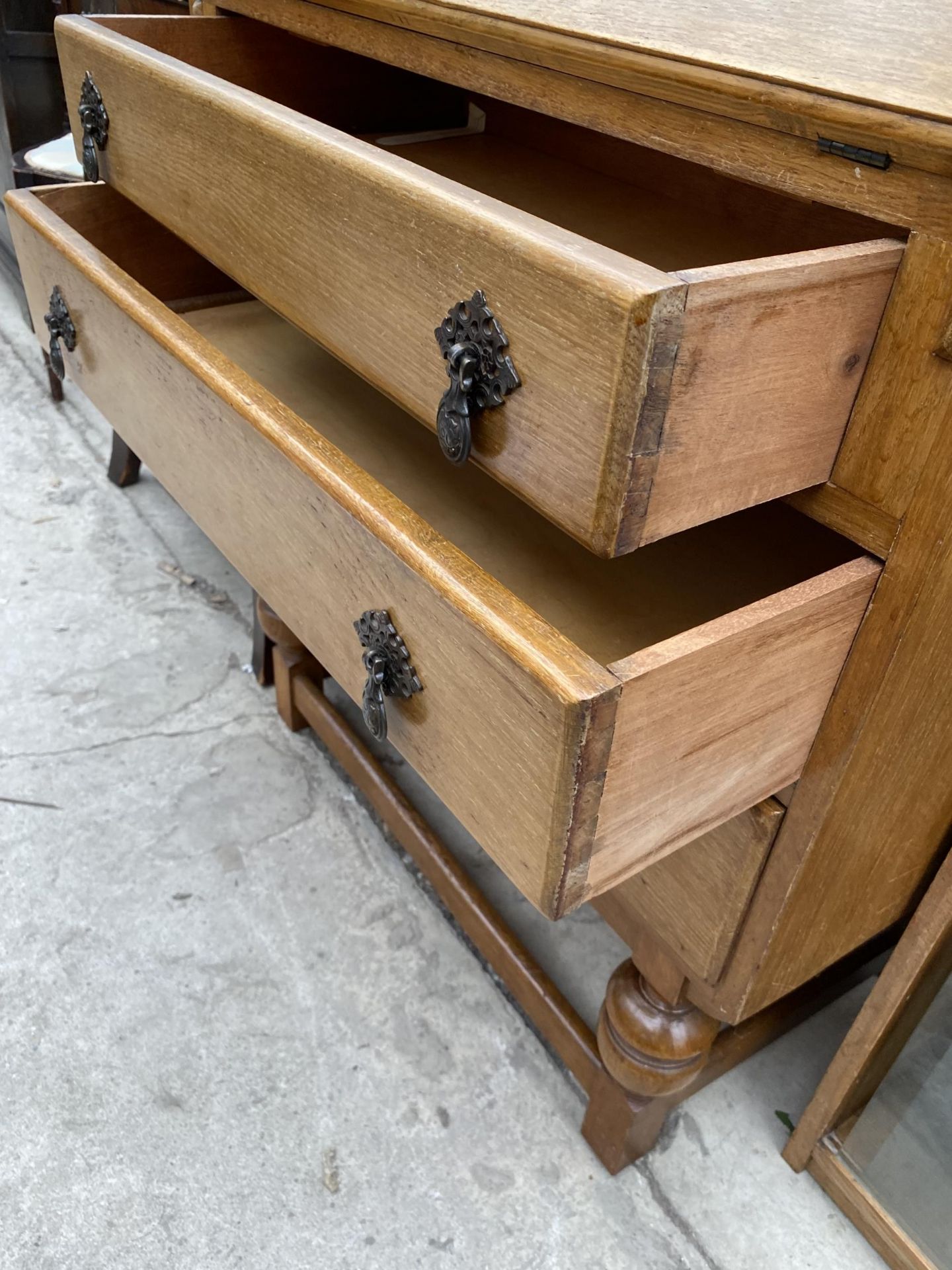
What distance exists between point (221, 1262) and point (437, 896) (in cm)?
43

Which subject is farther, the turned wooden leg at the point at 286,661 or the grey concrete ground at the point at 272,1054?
the turned wooden leg at the point at 286,661

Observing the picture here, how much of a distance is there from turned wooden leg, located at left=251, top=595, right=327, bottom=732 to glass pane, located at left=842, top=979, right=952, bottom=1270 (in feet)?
2.48

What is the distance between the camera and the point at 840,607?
516 mm

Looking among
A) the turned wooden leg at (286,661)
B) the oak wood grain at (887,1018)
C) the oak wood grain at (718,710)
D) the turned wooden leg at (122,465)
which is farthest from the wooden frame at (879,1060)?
the turned wooden leg at (122,465)

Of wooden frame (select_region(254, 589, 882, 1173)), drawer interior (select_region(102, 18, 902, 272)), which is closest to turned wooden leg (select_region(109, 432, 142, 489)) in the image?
wooden frame (select_region(254, 589, 882, 1173))

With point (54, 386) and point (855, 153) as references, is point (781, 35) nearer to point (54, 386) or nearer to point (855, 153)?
point (855, 153)

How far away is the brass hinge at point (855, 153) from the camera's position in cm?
42

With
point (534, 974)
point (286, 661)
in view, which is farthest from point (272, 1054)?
point (286, 661)

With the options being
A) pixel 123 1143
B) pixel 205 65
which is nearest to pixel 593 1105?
pixel 123 1143

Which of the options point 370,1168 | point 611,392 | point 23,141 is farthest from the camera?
point 23,141

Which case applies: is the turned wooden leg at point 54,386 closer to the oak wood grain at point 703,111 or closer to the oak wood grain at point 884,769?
the oak wood grain at point 703,111

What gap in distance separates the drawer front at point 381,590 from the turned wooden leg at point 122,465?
96cm

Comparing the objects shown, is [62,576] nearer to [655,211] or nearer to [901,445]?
[655,211]

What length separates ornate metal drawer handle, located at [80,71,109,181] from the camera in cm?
85
